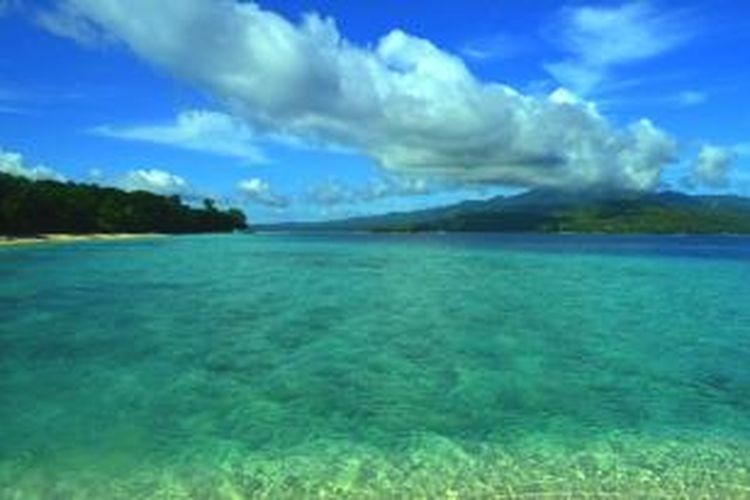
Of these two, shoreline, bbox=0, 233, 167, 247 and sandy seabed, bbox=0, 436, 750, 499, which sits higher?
sandy seabed, bbox=0, 436, 750, 499

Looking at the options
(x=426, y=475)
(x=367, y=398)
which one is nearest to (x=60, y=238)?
(x=367, y=398)

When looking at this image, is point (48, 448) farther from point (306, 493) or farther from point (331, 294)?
point (331, 294)

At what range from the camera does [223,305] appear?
1769 inches

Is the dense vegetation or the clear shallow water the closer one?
the clear shallow water

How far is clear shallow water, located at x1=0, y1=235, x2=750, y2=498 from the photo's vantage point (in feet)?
50.8

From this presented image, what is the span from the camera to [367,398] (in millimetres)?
22234

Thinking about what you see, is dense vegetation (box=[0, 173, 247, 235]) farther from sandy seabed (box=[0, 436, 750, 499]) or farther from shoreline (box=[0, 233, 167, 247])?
sandy seabed (box=[0, 436, 750, 499])

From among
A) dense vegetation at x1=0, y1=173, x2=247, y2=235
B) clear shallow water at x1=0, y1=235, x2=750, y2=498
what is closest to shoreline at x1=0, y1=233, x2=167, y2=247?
dense vegetation at x1=0, y1=173, x2=247, y2=235

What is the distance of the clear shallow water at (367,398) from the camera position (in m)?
15.5

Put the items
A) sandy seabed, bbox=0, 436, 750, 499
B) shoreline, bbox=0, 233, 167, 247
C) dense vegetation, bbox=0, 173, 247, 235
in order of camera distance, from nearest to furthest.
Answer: sandy seabed, bbox=0, 436, 750, 499 → shoreline, bbox=0, 233, 167, 247 → dense vegetation, bbox=0, 173, 247, 235

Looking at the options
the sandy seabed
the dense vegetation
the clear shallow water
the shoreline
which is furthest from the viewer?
the dense vegetation

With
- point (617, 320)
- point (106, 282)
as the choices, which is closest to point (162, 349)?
point (617, 320)

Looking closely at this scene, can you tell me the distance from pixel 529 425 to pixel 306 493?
263 inches

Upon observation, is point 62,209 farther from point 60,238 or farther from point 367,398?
point 367,398
